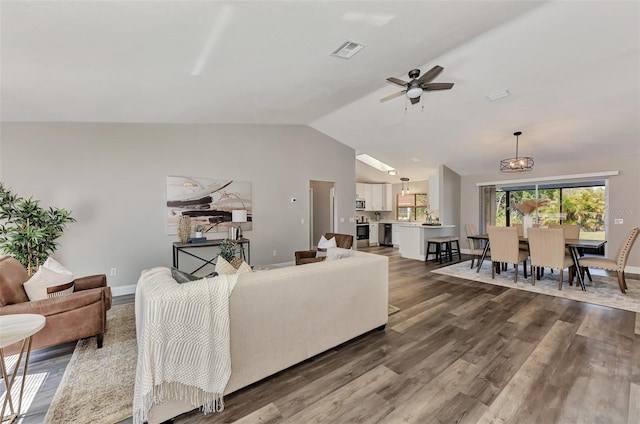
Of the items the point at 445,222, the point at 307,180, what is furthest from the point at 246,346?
the point at 445,222

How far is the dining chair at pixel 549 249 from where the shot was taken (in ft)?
13.6

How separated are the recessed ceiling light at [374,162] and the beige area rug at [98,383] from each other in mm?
7476

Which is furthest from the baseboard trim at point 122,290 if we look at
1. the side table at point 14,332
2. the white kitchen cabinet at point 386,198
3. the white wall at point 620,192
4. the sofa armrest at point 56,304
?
the white wall at point 620,192

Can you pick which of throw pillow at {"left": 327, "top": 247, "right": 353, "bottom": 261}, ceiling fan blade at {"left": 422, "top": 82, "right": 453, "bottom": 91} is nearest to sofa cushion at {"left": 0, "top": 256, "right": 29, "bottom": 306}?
throw pillow at {"left": 327, "top": 247, "right": 353, "bottom": 261}

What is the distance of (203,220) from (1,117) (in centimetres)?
276

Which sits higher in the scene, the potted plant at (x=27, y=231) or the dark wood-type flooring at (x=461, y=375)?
the potted plant at (x=27, y=231)

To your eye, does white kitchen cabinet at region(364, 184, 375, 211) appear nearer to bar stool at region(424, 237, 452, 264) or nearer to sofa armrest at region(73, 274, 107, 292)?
bar stool at region(424, 237, 452, 264)

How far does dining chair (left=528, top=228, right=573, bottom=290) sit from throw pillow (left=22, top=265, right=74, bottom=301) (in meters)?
6.16

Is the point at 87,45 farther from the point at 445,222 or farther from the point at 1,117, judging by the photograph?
the point at 445,222

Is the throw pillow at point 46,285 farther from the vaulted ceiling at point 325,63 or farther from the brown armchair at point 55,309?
the vaulted ceiling at point 325,63

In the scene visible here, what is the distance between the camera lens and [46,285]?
239 centimetres

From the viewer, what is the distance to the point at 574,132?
4895mm

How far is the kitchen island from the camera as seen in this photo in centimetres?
679

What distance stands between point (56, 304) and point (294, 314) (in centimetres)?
198
